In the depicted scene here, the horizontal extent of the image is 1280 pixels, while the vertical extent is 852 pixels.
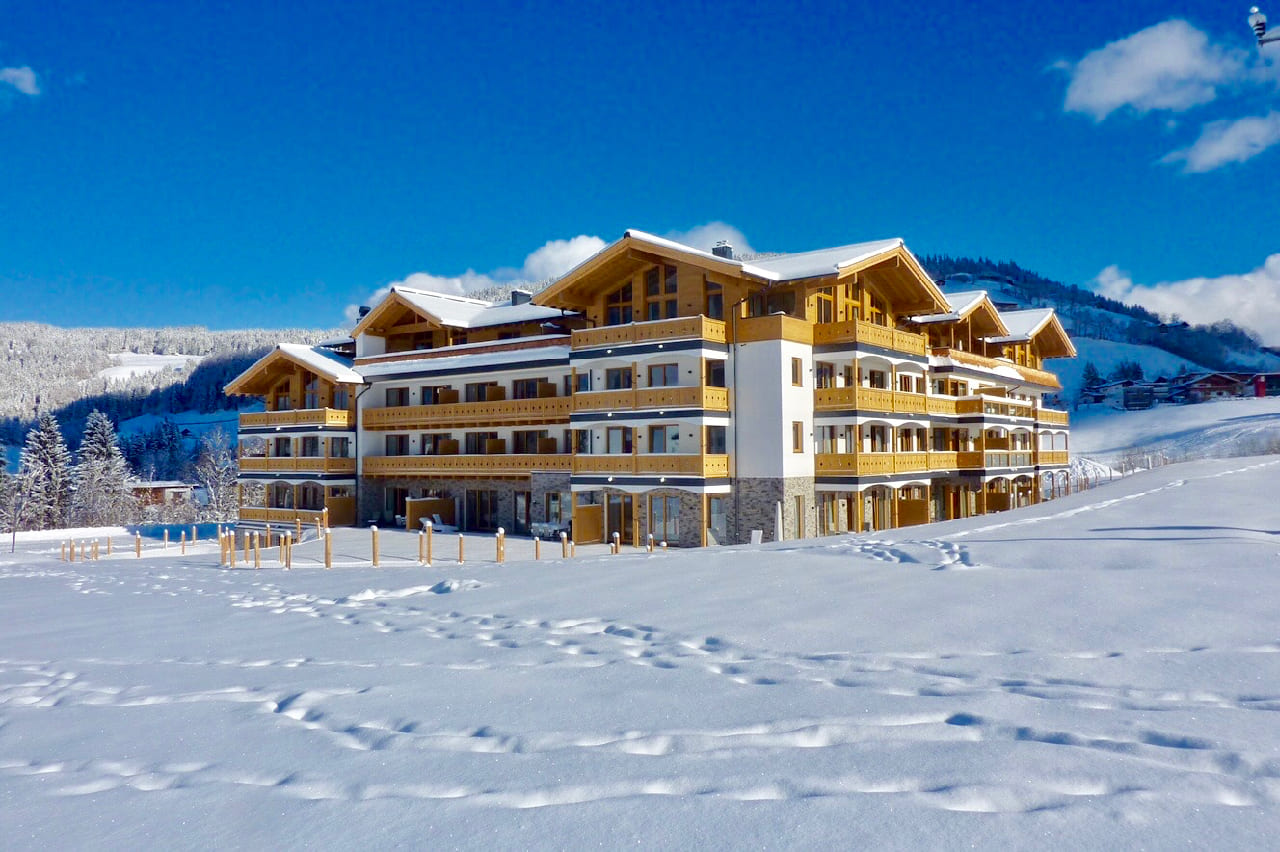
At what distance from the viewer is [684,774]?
4.74 m

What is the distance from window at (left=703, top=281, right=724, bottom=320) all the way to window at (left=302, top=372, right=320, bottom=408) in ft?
74.4

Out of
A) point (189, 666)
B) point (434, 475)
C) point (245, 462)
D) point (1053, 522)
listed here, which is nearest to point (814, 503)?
point (1053, 522)

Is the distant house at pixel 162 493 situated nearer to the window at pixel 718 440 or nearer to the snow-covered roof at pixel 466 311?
the snow-covered roof at pixel 466 311

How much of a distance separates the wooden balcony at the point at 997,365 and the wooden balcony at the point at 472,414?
18.1 meters

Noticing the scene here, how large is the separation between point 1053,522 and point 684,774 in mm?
14268

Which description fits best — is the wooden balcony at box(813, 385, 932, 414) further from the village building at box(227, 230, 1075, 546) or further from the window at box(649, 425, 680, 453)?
the window at box(649, 425, 680, 453)

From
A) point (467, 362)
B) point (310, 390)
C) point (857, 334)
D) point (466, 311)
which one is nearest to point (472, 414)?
point (467, 362)

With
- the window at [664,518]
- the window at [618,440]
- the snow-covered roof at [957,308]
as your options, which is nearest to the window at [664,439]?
the window at [618,440]

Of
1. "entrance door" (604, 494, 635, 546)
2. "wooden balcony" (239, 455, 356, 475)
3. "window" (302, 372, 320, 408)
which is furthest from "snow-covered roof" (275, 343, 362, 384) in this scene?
"entrance door" (604, 494, 635, 546)

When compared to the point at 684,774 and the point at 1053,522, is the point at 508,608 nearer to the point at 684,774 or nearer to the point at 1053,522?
the point at 684,774

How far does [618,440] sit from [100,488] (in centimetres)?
5708

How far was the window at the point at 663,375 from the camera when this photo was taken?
31.3 meters

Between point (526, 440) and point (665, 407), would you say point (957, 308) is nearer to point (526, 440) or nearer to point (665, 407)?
point (665, 407)

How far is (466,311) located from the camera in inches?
1682
